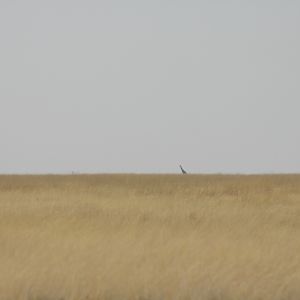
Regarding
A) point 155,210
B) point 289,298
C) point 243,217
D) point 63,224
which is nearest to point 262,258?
point 289,298

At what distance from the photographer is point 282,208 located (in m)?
20.9

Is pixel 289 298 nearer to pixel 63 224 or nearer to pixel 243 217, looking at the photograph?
pixel 63 224

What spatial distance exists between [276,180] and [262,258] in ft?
87.7

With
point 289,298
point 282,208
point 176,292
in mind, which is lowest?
point 289,298

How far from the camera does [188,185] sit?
1340 inches

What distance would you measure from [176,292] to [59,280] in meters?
1.63

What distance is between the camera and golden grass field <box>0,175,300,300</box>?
28.8ft

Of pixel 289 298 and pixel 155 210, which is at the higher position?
pixel 155 210

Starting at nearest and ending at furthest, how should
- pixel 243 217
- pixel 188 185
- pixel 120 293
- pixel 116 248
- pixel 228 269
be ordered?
pixel 120 293
pixel 228 269
pixel 116 248
pixel 243 217
pixel 188 185

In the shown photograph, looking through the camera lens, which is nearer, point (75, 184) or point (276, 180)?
point (75, 184)

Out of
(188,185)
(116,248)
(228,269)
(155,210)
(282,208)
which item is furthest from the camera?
(188,185)

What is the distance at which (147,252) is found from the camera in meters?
11.4

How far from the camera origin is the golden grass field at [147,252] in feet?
28.8

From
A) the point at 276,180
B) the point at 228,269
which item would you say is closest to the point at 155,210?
the point at 228,269
